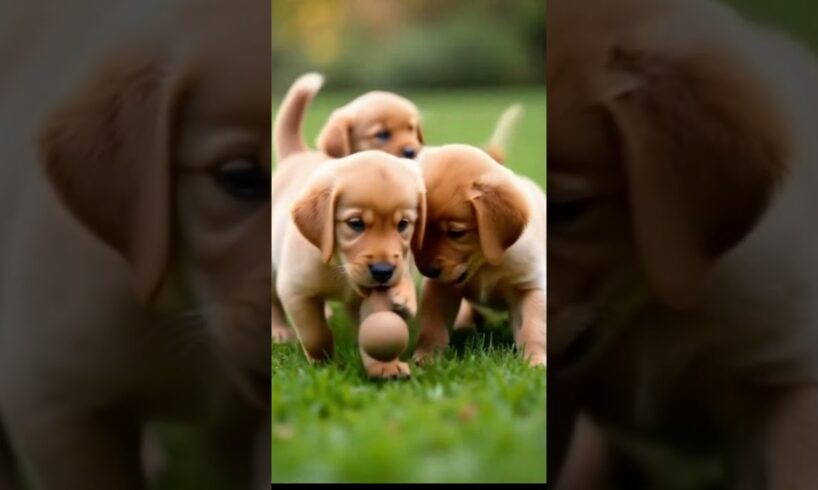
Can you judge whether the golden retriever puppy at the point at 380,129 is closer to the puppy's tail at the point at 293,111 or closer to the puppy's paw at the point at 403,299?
the puppy's tail at the point at 293,111

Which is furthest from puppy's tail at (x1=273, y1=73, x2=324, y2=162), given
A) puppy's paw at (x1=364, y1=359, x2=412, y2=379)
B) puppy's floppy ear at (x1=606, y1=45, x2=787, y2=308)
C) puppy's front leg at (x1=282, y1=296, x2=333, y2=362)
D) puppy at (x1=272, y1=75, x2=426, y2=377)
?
puppy's floppy ear at (x1=606, y1=45, x2=787, y2=308)

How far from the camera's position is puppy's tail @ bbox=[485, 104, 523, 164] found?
1686 millimetres

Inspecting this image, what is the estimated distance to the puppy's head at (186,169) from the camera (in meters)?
1.58

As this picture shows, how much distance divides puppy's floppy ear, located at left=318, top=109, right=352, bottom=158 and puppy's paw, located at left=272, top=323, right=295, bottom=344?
0.93ft

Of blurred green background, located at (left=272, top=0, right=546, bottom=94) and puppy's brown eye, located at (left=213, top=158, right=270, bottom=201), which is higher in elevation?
blurred green background, located at (left=272, top=0, right=546, bottom=94)

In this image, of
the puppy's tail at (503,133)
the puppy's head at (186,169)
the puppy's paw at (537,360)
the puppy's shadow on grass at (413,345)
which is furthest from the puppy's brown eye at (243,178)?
the puppy's paw at (537,360)

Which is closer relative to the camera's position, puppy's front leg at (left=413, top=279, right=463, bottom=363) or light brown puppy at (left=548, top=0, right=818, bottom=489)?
light brown puppy at (left=548, top=0, right=818, bottom=489)

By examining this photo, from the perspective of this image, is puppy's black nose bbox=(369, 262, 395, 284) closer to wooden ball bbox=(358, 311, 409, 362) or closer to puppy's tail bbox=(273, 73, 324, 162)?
wooden ball bbox=(358, 311, 409, 362)

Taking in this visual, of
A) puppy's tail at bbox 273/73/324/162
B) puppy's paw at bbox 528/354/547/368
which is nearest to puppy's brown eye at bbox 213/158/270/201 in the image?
puppy's tail at bbox 273/73/324/162

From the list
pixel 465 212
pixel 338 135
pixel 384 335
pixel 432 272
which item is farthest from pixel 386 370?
pixel 338 135

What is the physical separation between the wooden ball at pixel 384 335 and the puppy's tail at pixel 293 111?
0.30m

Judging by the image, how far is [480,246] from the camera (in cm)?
166

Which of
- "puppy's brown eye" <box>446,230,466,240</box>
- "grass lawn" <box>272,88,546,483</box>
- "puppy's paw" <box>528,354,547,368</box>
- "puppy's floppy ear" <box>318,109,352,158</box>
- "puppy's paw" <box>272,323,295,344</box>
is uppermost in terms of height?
"puppy's floppy ear" <box>318,109,352,158</box>

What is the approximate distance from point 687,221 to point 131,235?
796 millimetres
